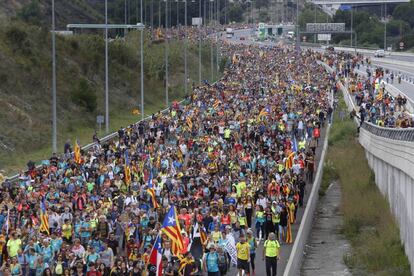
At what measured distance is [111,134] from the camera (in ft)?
155

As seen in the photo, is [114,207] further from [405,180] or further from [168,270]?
[405,180]

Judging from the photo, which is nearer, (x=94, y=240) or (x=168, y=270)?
(x=168, y=270)

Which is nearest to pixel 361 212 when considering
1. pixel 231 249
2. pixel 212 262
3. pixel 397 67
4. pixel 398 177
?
pixel 398 177

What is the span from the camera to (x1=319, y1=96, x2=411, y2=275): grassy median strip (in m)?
25.5

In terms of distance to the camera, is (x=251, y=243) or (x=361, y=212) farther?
(x=361, y=212)

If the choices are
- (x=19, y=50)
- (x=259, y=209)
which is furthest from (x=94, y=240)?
(x=19, y=50)

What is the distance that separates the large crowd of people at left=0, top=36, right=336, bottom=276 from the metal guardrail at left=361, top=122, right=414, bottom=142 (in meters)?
2.34

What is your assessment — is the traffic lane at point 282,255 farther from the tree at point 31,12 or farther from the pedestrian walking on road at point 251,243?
the tree at point 31,12

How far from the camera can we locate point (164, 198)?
2445 centimetres

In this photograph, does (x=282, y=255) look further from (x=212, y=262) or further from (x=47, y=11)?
(x=47, y=11)

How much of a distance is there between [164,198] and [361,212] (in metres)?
10.2

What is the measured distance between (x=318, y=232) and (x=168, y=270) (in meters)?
13.0

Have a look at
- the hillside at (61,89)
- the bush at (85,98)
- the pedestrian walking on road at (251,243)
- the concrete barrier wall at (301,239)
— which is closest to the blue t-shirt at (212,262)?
the pedestrian walking on road at (251,243)

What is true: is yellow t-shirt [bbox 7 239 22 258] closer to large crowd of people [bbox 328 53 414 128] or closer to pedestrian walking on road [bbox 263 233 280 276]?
pedestrian walking on road [bbox 263 233 280 276]
